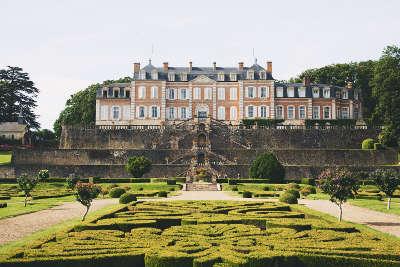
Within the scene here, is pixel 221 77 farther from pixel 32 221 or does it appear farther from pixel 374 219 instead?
pixel 32 221

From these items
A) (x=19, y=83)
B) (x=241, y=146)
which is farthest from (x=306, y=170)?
(x=19, y=83)

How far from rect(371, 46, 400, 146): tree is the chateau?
8.64 metres

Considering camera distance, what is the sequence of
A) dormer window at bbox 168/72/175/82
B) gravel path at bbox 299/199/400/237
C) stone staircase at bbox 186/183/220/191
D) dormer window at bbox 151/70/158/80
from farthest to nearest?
dormer window at bbox 168/72/175/82
dormer window at bbox 151/70/158/80
stone staircase at bbox 186/183/220/191
gravel path at bbox 299/199/400/237

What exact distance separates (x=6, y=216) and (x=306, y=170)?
89.0 feet

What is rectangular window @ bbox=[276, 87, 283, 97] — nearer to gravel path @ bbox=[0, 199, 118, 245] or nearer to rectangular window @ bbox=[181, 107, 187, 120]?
rectangular window @ bbox=[181, 107, 187, 120]

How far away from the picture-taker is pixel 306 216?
14.6 metres

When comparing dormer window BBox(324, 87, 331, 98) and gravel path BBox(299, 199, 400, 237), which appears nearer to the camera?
gravel path BBox(299, 199, 400, 237)

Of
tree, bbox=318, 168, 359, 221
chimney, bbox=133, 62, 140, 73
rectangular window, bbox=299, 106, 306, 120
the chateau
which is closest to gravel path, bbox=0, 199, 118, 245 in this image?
tree, bbox=318, 168, 359, 221

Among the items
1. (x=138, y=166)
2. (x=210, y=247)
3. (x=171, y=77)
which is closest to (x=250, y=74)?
(x=171, y=77)

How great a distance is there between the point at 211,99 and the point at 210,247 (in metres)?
47.0

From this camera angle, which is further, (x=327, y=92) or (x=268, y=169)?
(x=327, y=92)

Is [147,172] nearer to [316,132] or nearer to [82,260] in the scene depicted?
[316,132]

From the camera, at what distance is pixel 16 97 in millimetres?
64438

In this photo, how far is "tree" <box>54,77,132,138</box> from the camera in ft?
214
